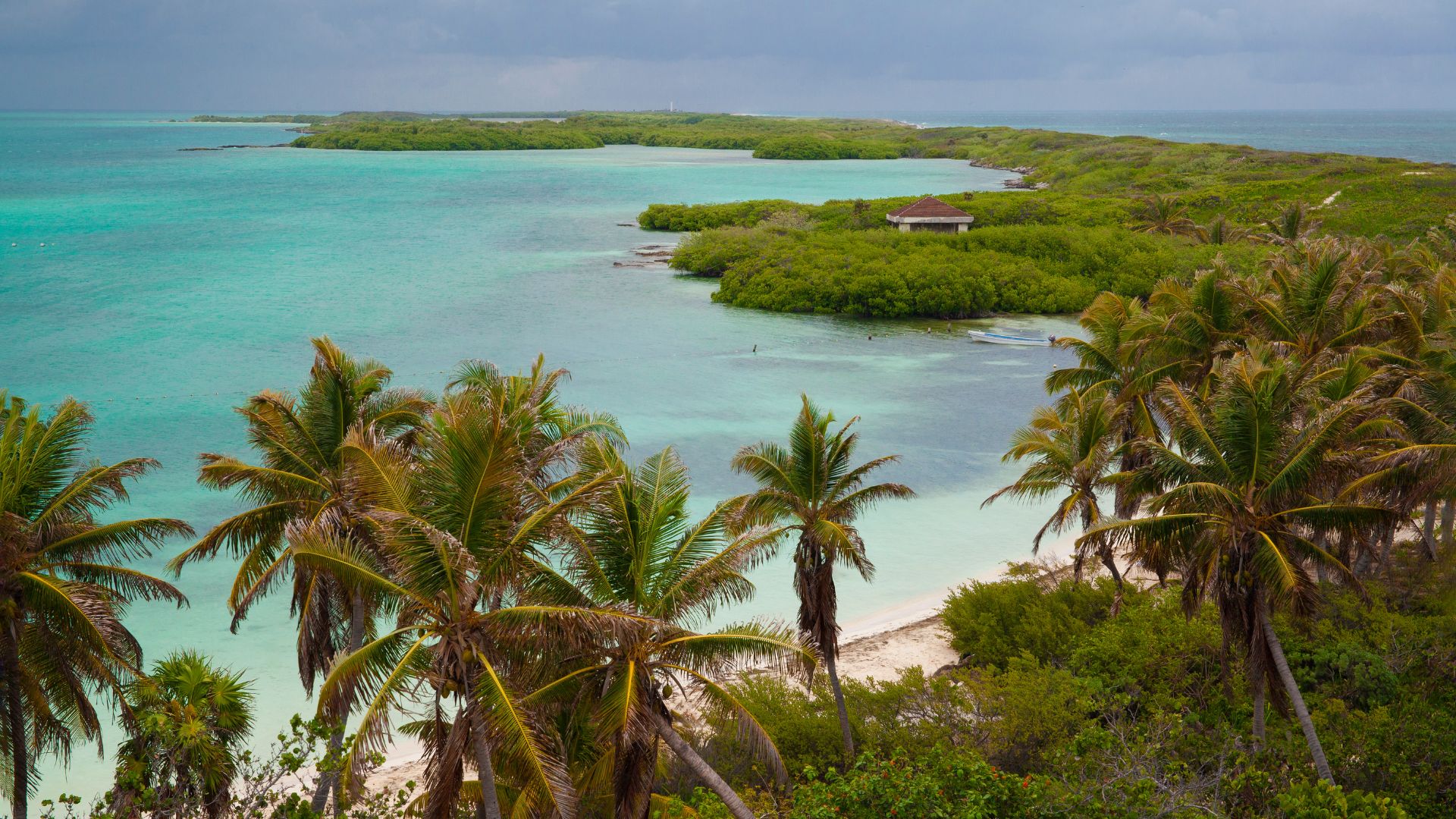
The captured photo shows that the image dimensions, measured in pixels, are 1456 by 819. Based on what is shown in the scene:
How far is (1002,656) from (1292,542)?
6489 mm

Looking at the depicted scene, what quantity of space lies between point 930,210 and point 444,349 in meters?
29.6

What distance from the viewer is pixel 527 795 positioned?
10.7 metres

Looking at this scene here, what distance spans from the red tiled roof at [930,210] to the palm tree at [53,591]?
53.6 m

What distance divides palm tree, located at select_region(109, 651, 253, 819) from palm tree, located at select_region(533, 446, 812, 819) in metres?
3.18

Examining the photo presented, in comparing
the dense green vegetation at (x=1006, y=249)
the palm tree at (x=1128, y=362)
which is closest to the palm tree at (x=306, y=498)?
the palm tree at (x=1128, y=362)

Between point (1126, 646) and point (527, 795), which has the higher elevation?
point (527, 795)

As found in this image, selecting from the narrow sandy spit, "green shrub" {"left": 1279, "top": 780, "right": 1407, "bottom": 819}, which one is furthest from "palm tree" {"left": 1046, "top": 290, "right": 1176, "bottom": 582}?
"green shrub" {"left": 1279, "top": 780, "right": 1407, "bottom": 819}

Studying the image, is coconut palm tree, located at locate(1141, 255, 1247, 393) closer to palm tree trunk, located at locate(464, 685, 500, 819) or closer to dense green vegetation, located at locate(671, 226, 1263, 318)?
palm tree trunk, located at locate(464, 685, 500, 819)

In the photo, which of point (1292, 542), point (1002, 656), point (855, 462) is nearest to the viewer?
point (1292, 542)

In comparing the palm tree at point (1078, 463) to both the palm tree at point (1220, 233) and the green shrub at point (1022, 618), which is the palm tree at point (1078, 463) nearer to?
the green shrub at point (1022, 618)

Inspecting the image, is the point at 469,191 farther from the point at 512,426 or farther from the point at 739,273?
the point at 512,426

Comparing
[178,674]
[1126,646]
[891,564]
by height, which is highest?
[178,674]

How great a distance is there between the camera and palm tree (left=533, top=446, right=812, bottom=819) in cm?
1041

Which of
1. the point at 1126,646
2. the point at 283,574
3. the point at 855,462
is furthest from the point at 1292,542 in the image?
the point at 855,462
